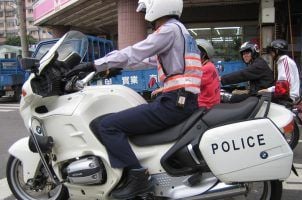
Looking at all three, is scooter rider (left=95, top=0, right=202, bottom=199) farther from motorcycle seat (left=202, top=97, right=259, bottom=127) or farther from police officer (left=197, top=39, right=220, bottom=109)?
police officer (left=197, top=39, right=220, bottom=109)

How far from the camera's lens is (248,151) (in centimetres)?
371

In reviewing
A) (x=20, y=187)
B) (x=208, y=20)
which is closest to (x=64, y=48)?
(x=20, y=187)

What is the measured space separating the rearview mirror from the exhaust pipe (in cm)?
170

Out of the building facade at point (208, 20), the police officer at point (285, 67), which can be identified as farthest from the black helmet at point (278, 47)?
the building facade at point (208, 20)

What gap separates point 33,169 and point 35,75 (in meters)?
0.99

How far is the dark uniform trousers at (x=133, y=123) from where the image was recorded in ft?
12.8

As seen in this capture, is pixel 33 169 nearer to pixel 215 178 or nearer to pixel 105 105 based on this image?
pixel 105 105

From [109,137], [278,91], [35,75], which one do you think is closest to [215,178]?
[109,137]

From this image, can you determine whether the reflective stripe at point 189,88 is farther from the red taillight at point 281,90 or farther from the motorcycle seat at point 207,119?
the red taillight at point 281,90

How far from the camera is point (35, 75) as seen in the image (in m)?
4.18

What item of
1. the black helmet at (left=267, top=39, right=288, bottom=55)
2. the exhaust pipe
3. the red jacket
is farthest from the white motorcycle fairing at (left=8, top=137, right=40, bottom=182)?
the black helmet at (left=267, top=39, right=288, bottom=55)

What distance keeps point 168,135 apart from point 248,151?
659mm

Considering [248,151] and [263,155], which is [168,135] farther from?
[263,155]

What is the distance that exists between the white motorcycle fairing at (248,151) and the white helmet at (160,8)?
1.10 metres
